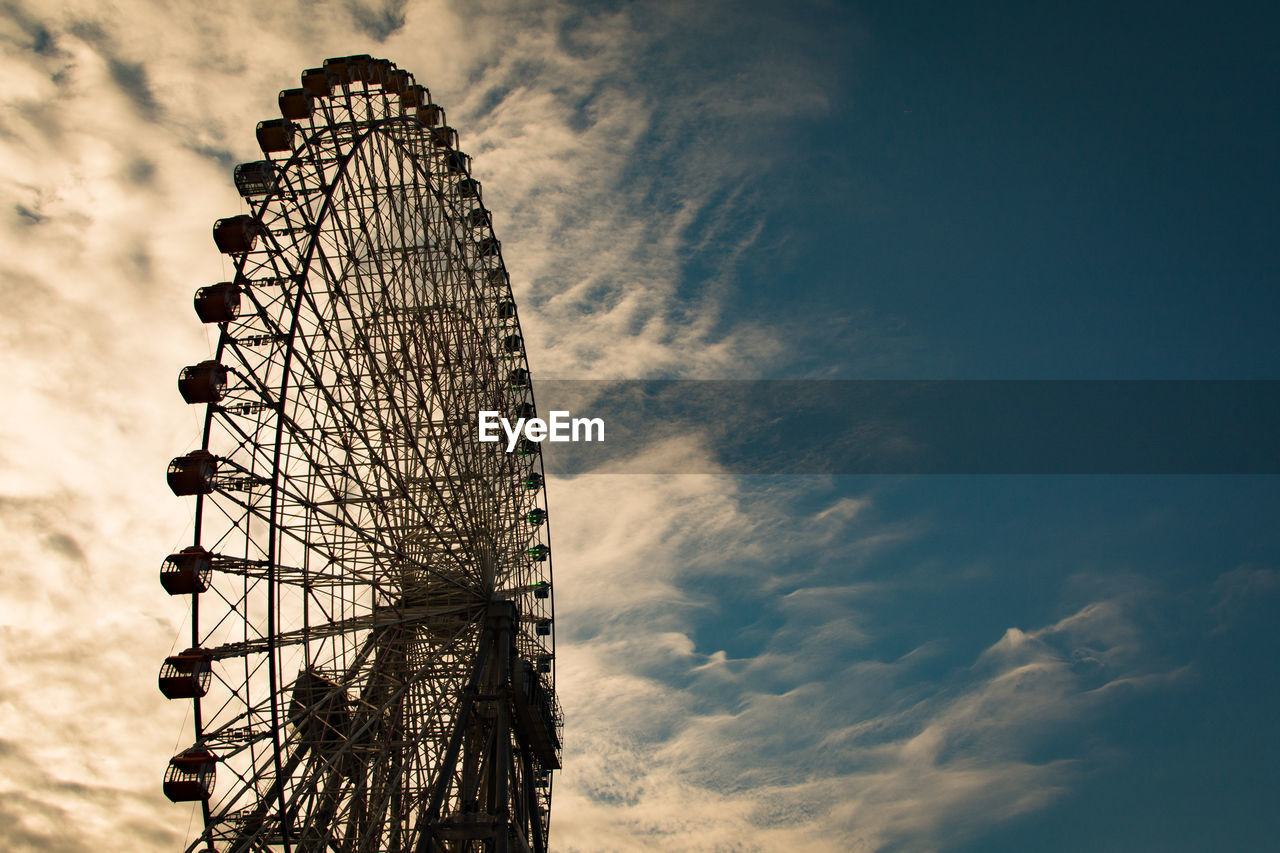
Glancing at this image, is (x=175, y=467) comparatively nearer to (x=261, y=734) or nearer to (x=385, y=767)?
(x=261, y=734)

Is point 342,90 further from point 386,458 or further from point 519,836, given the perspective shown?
point 519,836

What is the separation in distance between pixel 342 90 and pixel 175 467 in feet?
41.3

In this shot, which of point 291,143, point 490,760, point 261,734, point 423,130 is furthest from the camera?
point 423,130

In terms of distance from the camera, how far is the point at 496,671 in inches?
1148

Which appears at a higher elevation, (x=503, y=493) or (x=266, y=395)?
(x=503, y=493)

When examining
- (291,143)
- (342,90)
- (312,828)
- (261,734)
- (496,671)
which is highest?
(342,90)

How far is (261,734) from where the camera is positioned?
20656mm

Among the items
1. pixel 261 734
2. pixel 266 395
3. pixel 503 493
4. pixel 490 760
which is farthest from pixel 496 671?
pixel 266 395

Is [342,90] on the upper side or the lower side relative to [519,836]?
upper

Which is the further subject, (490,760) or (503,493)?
(503,493)

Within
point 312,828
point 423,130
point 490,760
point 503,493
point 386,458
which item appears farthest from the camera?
point 503,493

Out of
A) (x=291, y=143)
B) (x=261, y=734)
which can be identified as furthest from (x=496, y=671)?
(x=291, y=143)

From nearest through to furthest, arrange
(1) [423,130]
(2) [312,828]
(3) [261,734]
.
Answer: (3) [261,734], (2) [312,828], (1) [423,130]

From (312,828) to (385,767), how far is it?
4537mm
